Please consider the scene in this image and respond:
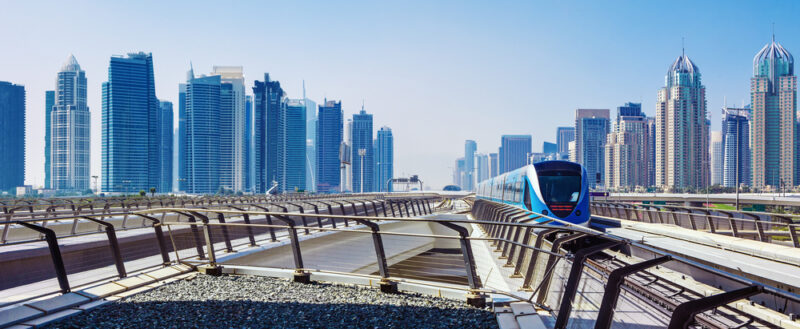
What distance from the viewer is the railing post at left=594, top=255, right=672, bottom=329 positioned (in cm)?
375

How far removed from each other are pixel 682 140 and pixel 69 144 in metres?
169

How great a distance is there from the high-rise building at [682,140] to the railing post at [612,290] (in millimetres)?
117196

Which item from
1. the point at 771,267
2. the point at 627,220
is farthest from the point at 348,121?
the point at 771,267

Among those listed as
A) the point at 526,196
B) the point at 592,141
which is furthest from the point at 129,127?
the point at 592,141

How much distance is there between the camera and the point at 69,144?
6043 inches

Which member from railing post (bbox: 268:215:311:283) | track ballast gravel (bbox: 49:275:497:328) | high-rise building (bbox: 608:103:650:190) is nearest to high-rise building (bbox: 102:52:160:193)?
high-rise building (bbox: 608:103:650:190)

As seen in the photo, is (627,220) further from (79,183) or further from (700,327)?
(79,183)

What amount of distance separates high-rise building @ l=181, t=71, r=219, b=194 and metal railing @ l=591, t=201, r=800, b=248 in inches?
5795

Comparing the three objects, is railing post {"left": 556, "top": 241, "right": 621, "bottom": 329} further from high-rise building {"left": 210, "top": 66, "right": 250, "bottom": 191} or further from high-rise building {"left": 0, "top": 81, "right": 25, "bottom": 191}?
high-rise building {"left": 0, "top": 81, "right": 25, "bottom": 191}

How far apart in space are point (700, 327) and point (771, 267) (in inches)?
454

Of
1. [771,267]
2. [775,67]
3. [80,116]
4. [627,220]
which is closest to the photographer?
[771,267]

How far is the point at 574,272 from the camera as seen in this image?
15.7 ft

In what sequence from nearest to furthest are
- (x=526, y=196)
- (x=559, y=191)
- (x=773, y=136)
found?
(x=559, y=191)
(x=526, y=196)
(x=773, y=136)

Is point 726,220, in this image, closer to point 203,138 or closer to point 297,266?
point 297,266
